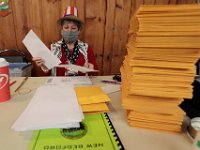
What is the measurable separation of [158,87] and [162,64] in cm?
8

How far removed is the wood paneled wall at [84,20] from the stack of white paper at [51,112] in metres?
1.36

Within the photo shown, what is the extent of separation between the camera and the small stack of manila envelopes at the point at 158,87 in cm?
64

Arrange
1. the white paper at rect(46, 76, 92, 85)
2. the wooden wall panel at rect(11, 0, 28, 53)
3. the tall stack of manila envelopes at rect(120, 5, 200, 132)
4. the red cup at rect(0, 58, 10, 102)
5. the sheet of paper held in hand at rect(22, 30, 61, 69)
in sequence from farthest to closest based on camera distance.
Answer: the wooden wall panel at rect(11, 0, 28, 53)
the sheet of paper held in hand at rect(22, 30, 61, 69)
the white paper at rect(46, 76, 92, 85)
the red cup at rect(0, 58, 10, 102)
the tall stack of manila envelopes at rect(120, 5, 200, 132)

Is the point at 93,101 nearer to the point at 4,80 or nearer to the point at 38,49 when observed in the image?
the point at 4,80

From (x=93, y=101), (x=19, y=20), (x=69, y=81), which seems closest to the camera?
(x=93, y=101)

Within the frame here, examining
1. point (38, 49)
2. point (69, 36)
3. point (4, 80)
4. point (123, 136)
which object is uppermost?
point (69, 36)

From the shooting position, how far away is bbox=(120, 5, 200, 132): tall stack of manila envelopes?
1.89 ft

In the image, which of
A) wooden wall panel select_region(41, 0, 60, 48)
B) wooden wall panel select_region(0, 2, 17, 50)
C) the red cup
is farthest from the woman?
the red cup

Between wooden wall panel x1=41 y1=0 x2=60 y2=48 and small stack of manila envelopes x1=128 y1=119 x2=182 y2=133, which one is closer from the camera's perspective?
small stack of manila envelopes x1=128 y1=119 x2=182 y2=133

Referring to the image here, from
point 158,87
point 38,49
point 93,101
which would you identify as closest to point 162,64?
point 158,87

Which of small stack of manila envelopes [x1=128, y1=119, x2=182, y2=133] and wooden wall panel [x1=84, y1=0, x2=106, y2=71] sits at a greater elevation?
wooden wall panel [x1=84, y1=0, x2=106, y2=71]

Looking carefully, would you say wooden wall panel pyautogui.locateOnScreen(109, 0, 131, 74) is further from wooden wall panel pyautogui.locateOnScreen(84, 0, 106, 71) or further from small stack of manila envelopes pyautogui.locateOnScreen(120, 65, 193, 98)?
small stack of manila envelopes pyautogui.locateOnScreen(120, 65, 193, 98)

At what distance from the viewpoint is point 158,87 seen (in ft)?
2.14

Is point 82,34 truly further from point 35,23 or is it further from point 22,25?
point 22,25
